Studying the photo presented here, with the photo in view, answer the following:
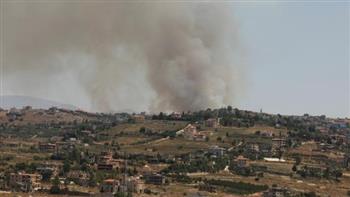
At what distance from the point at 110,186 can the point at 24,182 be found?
8049 mm

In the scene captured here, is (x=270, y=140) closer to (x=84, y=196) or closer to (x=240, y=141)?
(x=240, y=141)

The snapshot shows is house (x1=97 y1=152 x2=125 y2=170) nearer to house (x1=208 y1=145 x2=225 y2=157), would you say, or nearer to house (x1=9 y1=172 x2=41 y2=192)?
house (x1=9 y1=172 x2=41 y2=192)

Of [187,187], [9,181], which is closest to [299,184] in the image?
[187,187]

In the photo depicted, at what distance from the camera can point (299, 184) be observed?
72875mm

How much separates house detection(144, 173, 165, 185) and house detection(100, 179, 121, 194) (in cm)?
411

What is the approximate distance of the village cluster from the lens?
220 ft

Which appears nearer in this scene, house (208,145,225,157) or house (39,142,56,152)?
house (208,145,225,157)

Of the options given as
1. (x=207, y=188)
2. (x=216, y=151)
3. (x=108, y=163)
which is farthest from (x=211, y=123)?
(x=207, y=188)

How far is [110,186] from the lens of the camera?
64.5 metres

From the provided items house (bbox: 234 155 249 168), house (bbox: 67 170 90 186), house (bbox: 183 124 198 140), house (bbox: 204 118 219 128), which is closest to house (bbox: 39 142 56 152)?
house (bbox: 183 124 198 140)

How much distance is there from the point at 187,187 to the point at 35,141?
153 feet

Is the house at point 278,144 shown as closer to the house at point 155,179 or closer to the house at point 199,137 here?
the house at point 199,137

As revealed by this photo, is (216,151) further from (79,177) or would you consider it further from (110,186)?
(110,186)

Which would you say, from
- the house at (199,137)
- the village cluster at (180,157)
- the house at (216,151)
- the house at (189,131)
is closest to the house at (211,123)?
the village cluster at (180,157)
